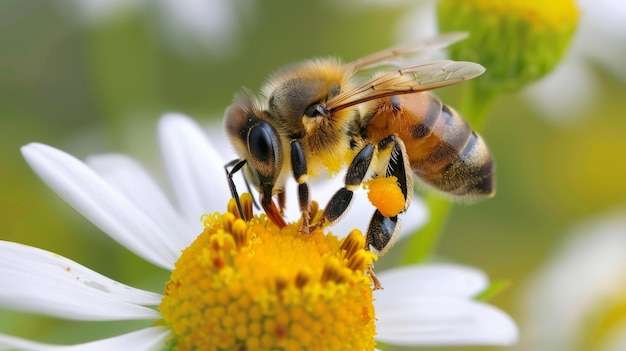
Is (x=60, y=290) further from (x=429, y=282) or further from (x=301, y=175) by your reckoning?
(x=429, y=282)

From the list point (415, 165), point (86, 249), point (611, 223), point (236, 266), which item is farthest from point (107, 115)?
point (611, 223)

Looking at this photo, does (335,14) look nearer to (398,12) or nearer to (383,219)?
(398,12)

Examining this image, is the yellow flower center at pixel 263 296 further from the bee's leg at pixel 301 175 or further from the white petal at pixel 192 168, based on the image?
the white petal at pixel 192 168

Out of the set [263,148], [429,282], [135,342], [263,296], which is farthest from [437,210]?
[135,342]

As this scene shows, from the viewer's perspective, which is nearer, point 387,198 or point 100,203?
point 100,203

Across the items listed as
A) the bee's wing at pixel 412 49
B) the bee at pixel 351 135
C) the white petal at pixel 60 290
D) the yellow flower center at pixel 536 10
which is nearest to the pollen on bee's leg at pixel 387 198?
the bee at pixel 351 135

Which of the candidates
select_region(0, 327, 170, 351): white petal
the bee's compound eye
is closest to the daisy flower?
select_region(0, 327, 170, 351): white petal
